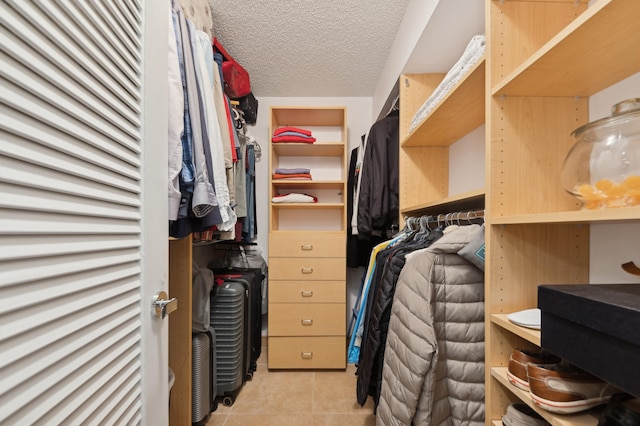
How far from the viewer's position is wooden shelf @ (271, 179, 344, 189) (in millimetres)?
2238

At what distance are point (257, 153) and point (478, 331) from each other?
206cm

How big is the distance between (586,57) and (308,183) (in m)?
1.77

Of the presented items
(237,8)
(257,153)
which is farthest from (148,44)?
(257,153)

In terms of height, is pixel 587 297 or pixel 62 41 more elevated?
pixel 62 41

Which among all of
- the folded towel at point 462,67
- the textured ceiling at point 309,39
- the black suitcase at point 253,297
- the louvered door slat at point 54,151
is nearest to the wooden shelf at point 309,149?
the textured ceiling at point 309,39

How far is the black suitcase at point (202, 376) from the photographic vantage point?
1427 millimetres

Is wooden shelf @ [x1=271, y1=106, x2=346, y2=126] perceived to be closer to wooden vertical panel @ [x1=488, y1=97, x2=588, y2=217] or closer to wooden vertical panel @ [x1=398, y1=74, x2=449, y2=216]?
wooden vertical panel @ [x1=398, y1=74, x2=449, y2=216]

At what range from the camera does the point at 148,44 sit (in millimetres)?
647

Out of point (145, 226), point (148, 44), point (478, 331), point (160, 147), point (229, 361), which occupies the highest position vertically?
point (148, 44)

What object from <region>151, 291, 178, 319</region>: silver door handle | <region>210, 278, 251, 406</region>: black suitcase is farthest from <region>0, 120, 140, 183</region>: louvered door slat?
<region>210, 278, 251, 406</region>: black suitcase

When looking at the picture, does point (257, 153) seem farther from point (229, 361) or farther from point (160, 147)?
point (160, 147)

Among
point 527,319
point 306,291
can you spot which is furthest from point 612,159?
point 306,291

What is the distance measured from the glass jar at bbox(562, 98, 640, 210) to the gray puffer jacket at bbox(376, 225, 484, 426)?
350 millimetres

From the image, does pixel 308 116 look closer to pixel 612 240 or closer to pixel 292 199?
pixel 292 199
